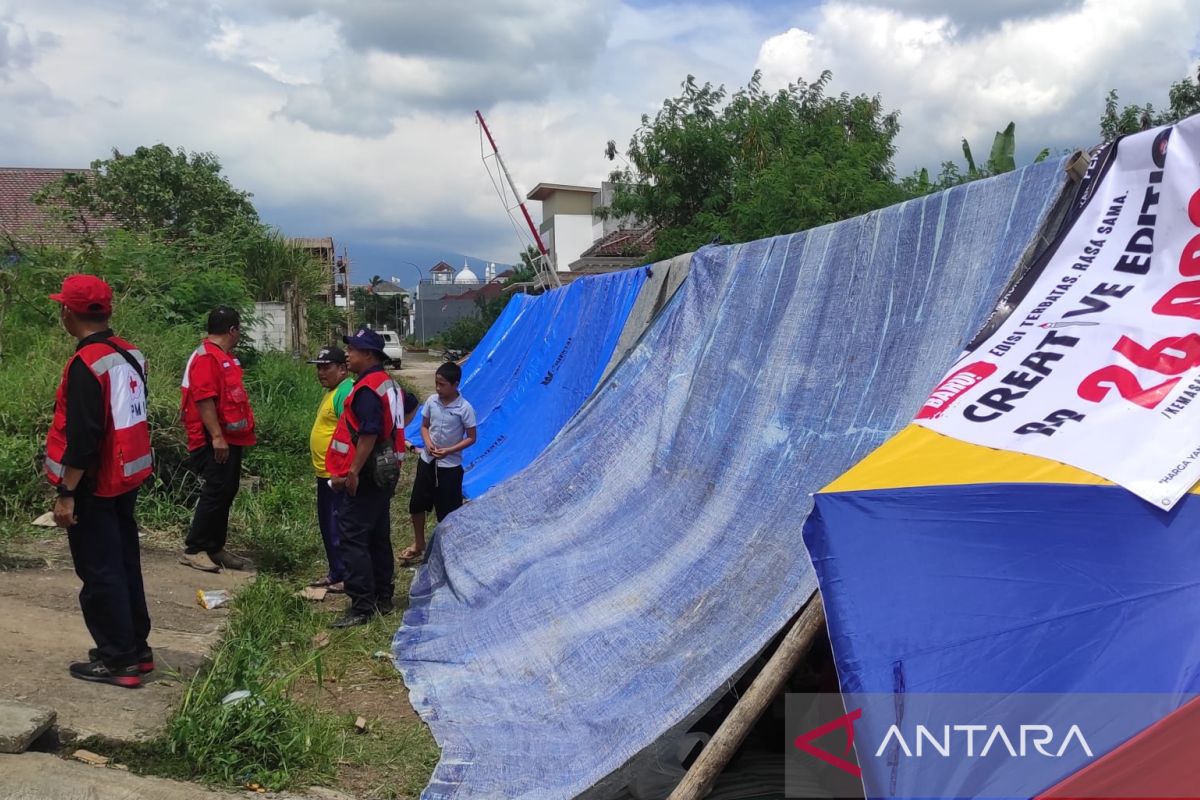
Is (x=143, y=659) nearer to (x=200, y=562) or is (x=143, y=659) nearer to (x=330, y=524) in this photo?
(x=330, y=524)

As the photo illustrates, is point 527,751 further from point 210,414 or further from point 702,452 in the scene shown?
point 210,414

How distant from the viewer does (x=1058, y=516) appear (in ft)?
7.54

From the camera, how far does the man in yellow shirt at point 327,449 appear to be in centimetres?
556

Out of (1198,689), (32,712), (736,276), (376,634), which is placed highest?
(736,276)

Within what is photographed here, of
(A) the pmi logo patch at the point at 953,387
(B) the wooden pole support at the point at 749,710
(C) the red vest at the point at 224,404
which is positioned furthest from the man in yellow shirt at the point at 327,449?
(A) the pmi logo patch at the point at 953,387

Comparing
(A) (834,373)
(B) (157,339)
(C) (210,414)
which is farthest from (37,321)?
(A) (834,373)

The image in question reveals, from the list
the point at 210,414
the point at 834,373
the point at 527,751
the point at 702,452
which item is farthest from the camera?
the point at 210,414

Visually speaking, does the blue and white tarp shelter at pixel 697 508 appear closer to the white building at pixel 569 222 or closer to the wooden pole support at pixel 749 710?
the wooden pole support at pixel 749 710

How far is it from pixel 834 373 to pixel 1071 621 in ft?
5.79

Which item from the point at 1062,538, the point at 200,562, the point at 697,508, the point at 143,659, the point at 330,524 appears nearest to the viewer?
the point at 1062,538

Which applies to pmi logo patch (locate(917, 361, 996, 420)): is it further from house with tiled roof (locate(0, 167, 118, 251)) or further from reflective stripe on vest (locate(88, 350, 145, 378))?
house with tiled roof (locate(0, 167, 118, 251))

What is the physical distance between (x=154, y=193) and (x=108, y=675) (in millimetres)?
20147

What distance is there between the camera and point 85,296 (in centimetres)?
383

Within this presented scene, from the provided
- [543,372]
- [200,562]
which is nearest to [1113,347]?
[200,562]
